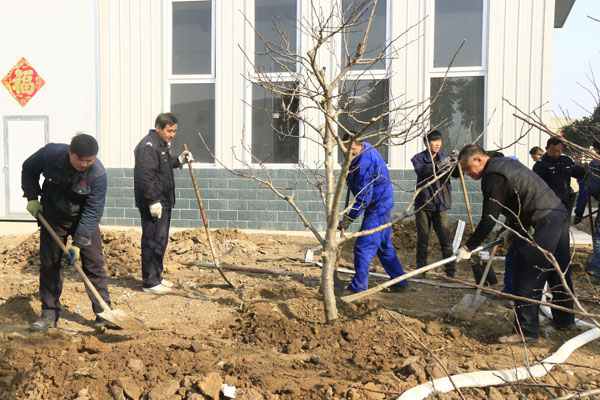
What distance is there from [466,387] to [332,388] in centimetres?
81

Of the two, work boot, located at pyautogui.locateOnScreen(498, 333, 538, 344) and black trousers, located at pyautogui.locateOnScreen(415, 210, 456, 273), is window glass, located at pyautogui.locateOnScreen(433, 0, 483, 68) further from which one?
work boot, located at pyautogui.locateOnScreen(498, 333, 538, 344)

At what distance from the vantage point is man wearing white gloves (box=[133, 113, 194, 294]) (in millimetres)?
5535

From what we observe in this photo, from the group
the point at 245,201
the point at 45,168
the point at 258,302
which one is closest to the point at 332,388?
the point at 258,302

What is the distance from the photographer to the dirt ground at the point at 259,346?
331 centimetres

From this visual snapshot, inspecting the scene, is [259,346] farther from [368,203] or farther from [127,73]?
[127,73]

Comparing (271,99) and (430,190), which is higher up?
(271,99)

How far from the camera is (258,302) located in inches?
189

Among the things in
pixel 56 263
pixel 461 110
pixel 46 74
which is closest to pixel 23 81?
pixel 46 74

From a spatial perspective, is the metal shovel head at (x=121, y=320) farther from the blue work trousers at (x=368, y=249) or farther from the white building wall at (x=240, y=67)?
the white building wall at (x=240, y=67)

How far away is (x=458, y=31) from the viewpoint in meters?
8.79

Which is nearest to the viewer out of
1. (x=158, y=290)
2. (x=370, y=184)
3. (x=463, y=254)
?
(x=463, y=254)

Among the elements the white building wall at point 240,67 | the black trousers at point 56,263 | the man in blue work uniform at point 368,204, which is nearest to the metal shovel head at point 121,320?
the black trousers at point 56,263

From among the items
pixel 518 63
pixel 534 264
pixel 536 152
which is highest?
pixel 518 63

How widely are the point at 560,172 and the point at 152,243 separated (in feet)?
16.5
